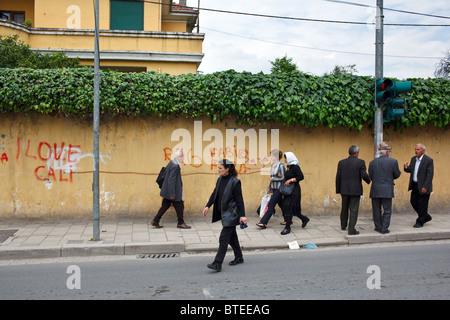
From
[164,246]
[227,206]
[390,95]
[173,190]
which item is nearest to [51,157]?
[173,190]

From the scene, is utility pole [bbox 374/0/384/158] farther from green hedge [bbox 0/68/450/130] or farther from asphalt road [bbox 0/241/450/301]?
asphalt road [bbox 0/241/450/301]

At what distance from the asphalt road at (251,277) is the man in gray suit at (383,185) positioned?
3.07 ft

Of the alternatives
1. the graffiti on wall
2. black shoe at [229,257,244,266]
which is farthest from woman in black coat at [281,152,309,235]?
the graffiti on wall

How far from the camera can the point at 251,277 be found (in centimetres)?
580

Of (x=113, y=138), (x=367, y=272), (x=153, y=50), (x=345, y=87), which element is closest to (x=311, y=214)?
(x=345, y=87)

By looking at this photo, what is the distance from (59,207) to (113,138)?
1.98 meters

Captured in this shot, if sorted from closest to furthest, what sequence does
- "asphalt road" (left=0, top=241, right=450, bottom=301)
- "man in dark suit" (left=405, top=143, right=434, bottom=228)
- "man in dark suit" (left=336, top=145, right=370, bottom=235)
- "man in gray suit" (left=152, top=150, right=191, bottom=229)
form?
"asphalt road" (left=0, top=241, right=450, bottom=301) → "man in dark suit" (left=336, top=145, right=370, bottom=235) → "man in dark suit" (left=405, top=143, right=434, bottom=228) → "man in gray suit" (left=152, top=150, right=191, bottom=229)

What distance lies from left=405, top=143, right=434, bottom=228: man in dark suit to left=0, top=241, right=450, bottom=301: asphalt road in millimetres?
1489

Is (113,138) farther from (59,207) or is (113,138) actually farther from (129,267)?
(129,267)

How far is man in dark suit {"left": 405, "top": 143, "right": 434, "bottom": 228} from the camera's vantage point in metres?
8.61

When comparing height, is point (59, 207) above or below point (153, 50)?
below

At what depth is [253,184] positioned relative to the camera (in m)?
10.1

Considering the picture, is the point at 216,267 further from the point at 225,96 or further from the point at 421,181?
the point at 421,181

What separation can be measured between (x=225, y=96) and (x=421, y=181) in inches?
179
